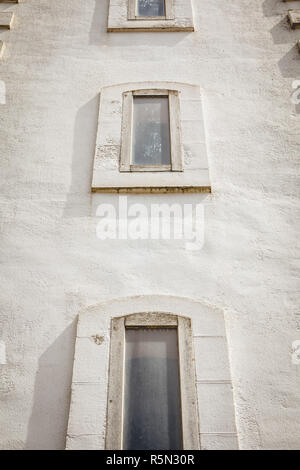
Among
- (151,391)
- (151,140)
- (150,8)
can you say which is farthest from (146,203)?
(150,8)

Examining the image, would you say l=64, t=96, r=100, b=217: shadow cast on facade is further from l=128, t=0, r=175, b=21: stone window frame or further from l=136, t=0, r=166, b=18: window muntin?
l=136, t=0, r=166, b=18: window muntin

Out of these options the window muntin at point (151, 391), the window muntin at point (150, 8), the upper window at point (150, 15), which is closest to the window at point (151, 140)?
the upper window at point (150, 15)

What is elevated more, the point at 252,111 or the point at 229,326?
the point at 252,111

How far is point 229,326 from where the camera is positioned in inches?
137

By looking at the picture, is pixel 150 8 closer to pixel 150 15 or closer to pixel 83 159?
pixel 150 15

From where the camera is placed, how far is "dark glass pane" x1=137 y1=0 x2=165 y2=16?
6.09 meters

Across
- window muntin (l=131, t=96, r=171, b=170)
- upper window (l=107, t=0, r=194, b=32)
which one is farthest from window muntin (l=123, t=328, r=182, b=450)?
upper window (l=107, t=0, r=194, b=32)

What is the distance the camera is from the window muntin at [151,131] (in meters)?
4.52

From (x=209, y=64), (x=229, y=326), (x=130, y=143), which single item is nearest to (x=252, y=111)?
(x=209, y=64)

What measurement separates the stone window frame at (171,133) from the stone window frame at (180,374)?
1.70 m

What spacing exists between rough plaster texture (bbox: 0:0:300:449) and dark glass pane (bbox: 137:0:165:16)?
0.56 meters

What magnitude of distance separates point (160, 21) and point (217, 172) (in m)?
2.97
